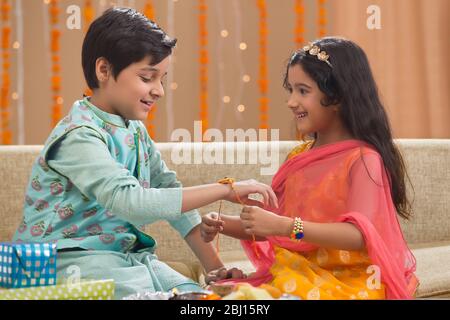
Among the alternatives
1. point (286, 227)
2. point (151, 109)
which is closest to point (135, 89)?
point (286, 227)

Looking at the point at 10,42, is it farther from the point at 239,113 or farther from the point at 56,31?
the point at 239,113

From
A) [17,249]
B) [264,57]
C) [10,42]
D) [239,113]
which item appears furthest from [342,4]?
[17,249]

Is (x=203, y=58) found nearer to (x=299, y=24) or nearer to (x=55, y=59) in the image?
(x=299, y=24)

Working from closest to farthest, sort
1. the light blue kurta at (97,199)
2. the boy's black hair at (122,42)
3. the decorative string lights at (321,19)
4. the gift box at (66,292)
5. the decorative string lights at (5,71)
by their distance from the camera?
the gift box at (66,292)
the light blue kurta at (97,199)
the boy's black hair at (122,42)
the decorative string lights at (5,71)
the decorative string lights at (321,19)

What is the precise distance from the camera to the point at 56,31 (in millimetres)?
3188

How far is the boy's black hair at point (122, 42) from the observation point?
172cm

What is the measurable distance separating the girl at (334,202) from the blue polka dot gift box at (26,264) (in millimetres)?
402

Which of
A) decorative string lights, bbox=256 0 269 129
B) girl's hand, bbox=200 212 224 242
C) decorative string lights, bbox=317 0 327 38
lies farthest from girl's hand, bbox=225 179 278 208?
decorative string lights, bbox=317 0 327 38

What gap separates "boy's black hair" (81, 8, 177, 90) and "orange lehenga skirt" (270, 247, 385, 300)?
21.9 inches

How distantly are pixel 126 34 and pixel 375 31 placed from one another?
211 cm

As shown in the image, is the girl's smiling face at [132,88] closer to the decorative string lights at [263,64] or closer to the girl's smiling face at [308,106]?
the girl's smiling face at [308,106]

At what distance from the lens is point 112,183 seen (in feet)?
5.17

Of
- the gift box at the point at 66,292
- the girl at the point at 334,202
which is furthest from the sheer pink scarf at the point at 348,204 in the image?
the gift box at the point at 66,292

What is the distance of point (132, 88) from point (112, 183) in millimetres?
262
